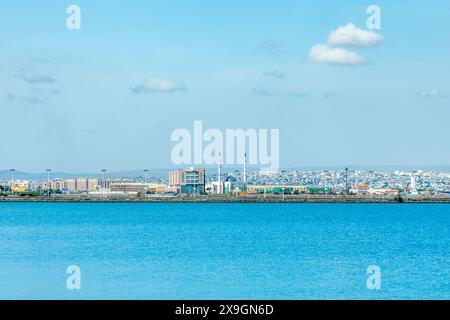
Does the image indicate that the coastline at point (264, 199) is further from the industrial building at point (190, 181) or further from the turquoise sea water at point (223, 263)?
the turquoise sea water at point (223, 263)

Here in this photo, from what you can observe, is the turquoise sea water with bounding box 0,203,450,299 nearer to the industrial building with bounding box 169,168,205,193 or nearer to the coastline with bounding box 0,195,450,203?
the coastline with bounding box 0,195,450,203

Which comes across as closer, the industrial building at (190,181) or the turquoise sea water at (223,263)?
the turquoise sea water at (223,263)

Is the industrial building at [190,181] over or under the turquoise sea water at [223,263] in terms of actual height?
over

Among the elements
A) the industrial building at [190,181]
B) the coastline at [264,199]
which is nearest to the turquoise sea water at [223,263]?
the coastline at [264,199]

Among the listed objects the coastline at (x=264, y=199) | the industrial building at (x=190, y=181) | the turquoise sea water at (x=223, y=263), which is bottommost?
the coastline at (x=264, y=199)

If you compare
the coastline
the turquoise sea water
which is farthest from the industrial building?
the turquoise sea water

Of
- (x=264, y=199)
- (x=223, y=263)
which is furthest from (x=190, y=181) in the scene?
(x=223, y=263)

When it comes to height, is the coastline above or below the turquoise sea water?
below

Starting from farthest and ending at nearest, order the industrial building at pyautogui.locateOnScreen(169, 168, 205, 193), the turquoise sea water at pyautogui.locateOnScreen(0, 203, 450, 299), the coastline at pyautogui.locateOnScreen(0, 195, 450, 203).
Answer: the industrial building at pyautogui.locateOnScreen(169, 168, 205, 193) → the coastline at pyautogui.locateOnScreen(0, 195, 450, 203) → the turquoise sea water at pyautogui.locateOnScreen(0, 203, 450, 299)

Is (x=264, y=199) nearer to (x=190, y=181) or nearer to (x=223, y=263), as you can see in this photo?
(x=190, y=181)
